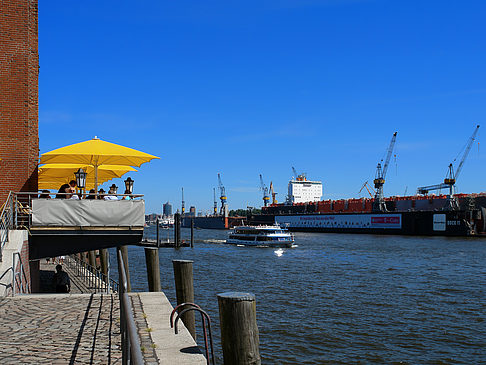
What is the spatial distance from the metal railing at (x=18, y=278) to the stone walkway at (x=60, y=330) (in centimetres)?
72

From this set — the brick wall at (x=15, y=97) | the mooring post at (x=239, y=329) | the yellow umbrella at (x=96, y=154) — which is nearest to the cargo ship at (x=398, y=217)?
the yellow umbrella at (x=96, y=154)

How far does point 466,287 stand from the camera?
2827 cm

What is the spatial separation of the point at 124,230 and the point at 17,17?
7979mm

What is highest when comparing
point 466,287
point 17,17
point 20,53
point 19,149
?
point 17,17

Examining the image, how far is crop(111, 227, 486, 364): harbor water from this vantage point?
15.6 metres

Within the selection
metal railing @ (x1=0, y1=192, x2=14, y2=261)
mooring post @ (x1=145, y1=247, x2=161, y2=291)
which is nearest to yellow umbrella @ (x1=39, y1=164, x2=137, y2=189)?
metal railing @ (x1=0, y1=192, x2=14, y2=261)

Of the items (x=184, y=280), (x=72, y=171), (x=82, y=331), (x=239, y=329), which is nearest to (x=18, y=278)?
(x=184, y=280)

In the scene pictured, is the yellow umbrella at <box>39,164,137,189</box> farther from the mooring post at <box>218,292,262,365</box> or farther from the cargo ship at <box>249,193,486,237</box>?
the cargo ship at <box>249,193,486,237</box>

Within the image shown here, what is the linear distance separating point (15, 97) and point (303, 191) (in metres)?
171

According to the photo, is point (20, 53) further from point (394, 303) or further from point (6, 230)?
point (394, 303)

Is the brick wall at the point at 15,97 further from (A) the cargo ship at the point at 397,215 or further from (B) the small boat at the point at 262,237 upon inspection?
(A) the cargo ship at the point at 397,215

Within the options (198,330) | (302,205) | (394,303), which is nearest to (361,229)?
(302,205)

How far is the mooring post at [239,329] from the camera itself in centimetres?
631

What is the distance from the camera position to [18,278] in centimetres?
1230
